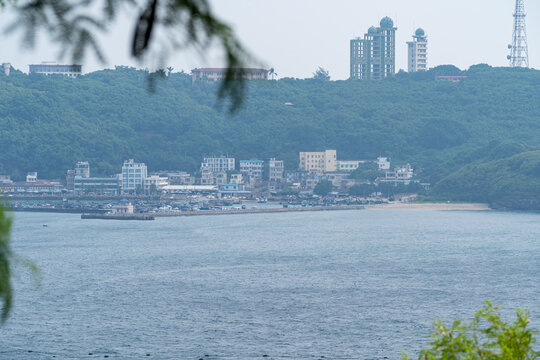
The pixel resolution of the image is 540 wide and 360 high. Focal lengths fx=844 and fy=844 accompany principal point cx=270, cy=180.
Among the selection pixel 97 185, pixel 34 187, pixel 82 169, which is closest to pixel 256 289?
pixel 97 185

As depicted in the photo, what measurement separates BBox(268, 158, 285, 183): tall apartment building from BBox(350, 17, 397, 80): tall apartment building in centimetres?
3532

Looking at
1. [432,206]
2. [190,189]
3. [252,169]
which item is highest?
[252,169]

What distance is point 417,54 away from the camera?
379ft

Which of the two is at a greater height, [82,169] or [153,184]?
[82,169]

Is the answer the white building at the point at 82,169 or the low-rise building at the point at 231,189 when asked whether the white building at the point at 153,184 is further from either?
the white building at the point at 82,169

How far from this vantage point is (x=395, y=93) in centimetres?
10262

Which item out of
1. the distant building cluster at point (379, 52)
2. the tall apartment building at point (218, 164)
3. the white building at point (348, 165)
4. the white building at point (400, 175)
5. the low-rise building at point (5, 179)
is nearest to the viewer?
the low-rise building at point (5, 179)

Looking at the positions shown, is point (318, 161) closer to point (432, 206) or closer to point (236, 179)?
point (236, 179)

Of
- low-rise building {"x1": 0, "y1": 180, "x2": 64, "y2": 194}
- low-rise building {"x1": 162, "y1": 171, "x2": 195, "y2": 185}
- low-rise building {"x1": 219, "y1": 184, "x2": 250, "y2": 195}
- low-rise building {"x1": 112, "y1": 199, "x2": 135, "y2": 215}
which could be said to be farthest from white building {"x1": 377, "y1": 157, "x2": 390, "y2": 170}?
low-rise building {"x1": 0, "y1": 180, "x2": 64, "y2": 194}

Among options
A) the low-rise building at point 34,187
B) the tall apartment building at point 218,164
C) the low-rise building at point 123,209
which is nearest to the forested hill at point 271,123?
the tall apartment building at point 218,164

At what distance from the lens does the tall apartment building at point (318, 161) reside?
82.8 meters

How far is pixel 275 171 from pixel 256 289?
57.2 meters

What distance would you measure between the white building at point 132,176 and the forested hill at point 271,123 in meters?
4.69

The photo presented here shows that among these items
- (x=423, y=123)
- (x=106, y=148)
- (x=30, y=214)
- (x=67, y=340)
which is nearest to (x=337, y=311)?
(x=67, y=340)
